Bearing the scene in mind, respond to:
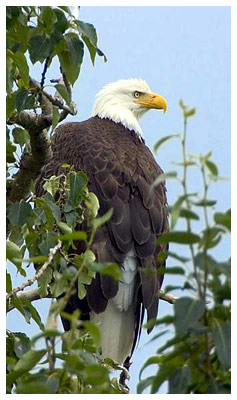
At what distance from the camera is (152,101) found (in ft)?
18.8

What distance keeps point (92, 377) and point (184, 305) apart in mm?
193

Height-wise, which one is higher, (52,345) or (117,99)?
(117,99)

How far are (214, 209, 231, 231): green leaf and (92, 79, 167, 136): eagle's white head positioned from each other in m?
3.79

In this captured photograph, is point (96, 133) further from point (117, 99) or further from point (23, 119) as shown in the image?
point (23, 119)

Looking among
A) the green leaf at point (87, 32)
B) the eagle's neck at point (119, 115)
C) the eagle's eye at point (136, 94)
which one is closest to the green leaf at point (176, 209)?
the green leaf at point (87, 32)

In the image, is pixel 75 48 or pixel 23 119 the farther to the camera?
pixel 23 119

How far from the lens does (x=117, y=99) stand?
5.84 m

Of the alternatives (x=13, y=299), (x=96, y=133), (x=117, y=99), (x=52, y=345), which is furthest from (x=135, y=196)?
(x=52, y=345)

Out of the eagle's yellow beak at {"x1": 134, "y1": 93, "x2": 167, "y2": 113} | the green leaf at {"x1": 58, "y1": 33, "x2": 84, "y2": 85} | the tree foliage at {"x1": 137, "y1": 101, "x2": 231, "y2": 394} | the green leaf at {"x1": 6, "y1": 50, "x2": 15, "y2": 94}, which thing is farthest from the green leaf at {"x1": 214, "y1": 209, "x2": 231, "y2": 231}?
the eagle's yellow beak at {"x1": 134, "y1": 93, "x2": 167, "y2": 113}

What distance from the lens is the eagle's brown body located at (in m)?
4.55

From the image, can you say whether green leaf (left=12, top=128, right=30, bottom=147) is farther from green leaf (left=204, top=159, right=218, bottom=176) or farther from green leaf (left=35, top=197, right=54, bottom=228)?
green leaf (left=204, top=159, right=218, bottom=176)

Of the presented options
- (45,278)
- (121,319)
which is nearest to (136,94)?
(121,319)

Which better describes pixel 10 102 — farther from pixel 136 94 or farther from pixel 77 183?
pixel 136 94

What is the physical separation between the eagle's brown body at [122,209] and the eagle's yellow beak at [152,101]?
26.9 inches
